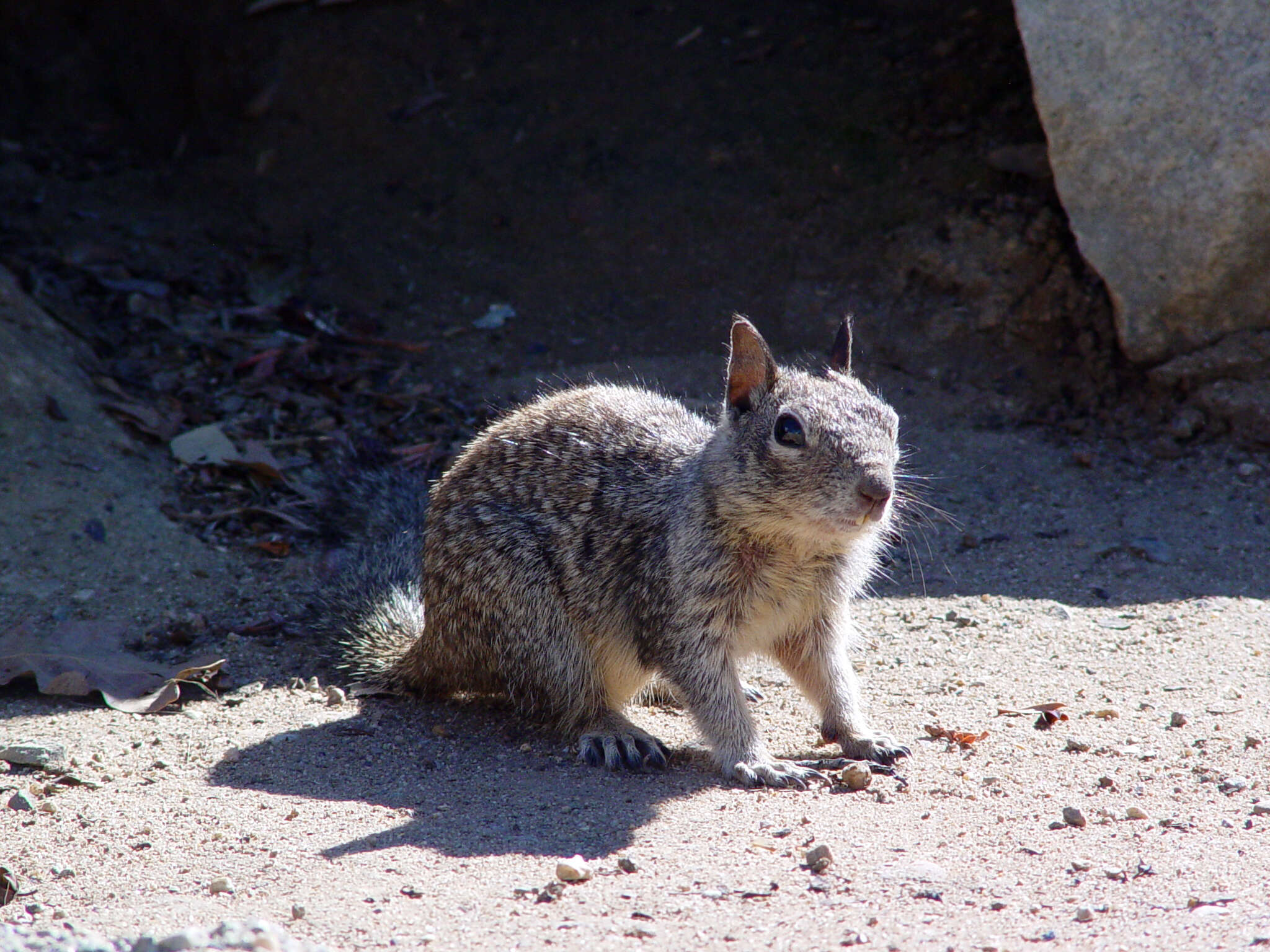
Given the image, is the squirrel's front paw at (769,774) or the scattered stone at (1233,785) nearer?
the scattered stone at (1233,785)

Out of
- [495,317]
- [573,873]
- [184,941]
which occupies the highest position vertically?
[495,317]

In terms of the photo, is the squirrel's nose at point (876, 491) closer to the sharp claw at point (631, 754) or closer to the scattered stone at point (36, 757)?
the sharp claw at point (631, 754)

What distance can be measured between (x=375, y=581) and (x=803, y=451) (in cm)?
250

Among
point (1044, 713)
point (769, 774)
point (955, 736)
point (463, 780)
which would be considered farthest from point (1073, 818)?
point (463, 780)

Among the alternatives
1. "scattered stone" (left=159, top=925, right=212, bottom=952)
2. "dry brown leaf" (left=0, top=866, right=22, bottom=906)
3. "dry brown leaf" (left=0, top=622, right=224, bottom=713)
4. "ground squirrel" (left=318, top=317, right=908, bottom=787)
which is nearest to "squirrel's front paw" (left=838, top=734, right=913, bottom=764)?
"ground squirrel" (left=318, top=317, right=908, bottom=787)

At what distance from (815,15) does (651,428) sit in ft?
19.2

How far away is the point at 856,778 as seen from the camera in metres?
4.55

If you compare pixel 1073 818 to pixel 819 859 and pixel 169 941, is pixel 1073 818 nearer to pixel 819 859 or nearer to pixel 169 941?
pixel 819 859

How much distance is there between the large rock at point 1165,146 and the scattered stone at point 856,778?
3.99m

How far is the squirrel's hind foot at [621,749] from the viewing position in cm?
492

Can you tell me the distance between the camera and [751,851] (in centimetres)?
393

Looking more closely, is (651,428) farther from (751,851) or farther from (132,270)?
(132,270)

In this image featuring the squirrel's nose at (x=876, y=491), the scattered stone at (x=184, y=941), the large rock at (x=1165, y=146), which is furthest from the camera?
the large rock at (x=1165, y=146)

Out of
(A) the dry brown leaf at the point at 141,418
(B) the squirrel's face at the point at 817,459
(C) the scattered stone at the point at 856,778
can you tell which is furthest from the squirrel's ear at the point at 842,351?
(A) the dry brown leaf at the point at 141,418
